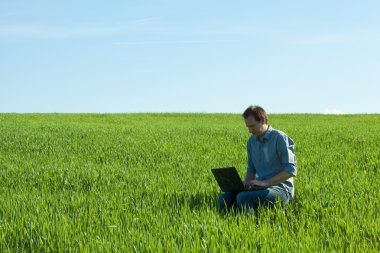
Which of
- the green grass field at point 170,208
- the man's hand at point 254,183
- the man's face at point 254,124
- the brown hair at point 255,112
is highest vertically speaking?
the brown hair at point 255,112

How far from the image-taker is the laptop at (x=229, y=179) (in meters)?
7.16

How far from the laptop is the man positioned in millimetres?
90

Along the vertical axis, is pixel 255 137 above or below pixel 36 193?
above

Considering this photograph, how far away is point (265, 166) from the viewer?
24.3 feet

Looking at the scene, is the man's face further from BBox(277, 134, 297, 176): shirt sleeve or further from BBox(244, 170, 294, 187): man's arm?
BBox(244, 170, 294, 187): man's arm

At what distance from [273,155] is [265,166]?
0.26 metres

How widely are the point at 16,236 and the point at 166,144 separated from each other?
1107cm

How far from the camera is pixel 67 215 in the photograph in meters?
6.62

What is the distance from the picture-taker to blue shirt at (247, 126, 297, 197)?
7.05m

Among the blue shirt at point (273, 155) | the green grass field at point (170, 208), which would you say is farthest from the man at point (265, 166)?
the green grass field at point (170, 208)

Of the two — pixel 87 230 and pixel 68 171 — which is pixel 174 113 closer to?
pixel 68 171

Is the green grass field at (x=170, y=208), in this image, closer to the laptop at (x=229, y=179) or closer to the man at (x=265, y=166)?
the man at (x=265, y=166)

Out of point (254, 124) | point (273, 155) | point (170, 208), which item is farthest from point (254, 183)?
point (170, 208)

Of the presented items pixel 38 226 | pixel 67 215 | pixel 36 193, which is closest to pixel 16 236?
pixel 38 226
